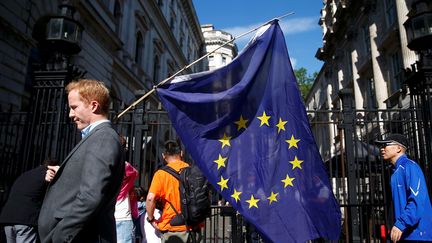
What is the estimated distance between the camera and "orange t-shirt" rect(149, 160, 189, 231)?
4695 millimetres

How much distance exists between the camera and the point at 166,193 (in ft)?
15.6

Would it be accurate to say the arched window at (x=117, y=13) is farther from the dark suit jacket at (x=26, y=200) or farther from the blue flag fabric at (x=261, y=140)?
the blue flag fabric at (x=261, y=140)

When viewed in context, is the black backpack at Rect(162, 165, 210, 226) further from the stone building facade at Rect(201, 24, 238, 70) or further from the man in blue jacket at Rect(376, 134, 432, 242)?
the stone building facade at Rect(201, 24, 238, 70)

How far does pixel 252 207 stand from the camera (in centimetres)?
429

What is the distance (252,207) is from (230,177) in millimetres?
432

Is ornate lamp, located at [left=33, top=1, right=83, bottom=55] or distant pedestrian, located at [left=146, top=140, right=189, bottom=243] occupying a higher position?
ornate lamp, located at [left=33, top=1, right=83, bottom=55]

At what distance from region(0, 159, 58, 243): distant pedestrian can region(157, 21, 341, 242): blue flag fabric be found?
2.10 metres

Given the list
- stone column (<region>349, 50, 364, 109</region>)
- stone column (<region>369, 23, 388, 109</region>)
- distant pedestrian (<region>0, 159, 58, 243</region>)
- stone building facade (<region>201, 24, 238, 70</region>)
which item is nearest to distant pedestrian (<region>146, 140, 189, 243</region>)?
distant pedestrian (<region>0, 159, 58, 243</region>)

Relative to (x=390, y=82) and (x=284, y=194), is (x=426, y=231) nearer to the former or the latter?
(x=284, y=194)

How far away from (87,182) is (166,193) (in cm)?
256

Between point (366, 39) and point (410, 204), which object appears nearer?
point (410, 204)

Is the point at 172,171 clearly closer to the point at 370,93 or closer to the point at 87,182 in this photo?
the point at 87,182

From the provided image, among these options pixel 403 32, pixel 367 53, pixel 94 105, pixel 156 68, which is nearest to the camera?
pixel 94 105

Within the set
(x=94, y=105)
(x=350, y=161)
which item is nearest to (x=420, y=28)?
(x=350, y=161)
